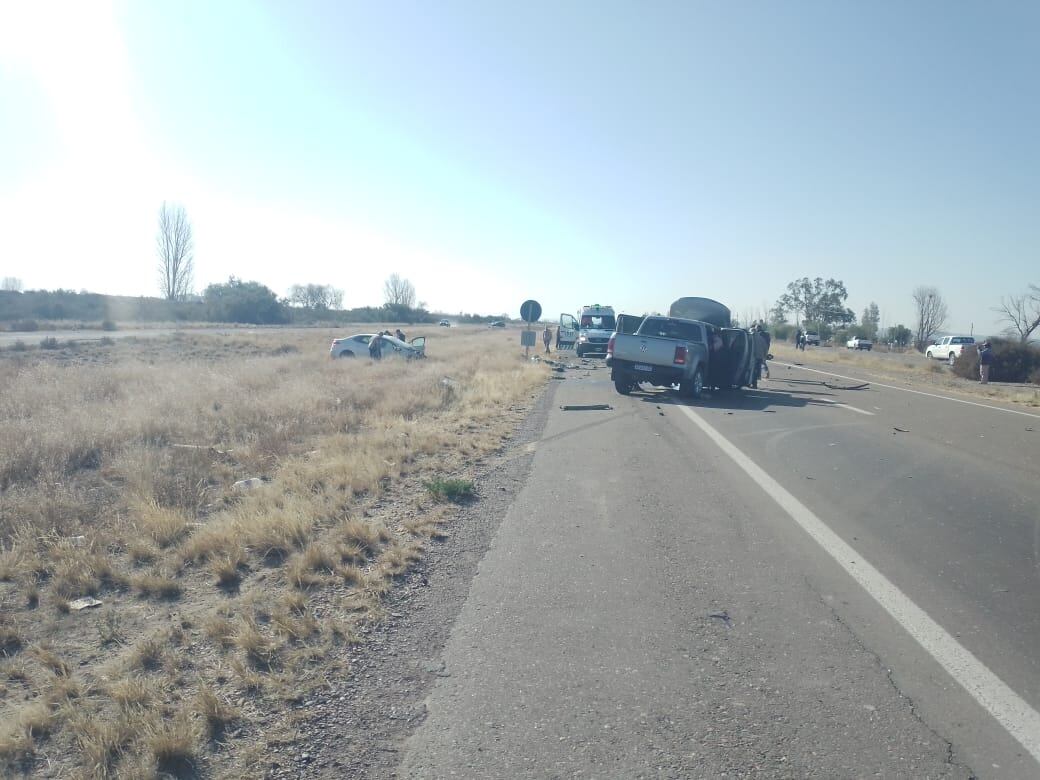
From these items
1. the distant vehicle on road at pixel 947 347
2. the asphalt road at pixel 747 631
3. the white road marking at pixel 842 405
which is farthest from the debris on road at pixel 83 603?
the distant vehicle on road at pixel 947 347

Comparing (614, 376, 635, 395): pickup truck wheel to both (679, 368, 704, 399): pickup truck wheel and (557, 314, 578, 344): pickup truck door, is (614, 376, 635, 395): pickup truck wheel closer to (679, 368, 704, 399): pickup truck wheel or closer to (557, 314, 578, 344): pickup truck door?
(679, 368, 704, 399): pickup truck wheel

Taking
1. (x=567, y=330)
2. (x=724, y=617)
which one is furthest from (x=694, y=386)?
(x=567, y=330)

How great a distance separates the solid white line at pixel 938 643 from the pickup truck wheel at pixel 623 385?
38.7 feet

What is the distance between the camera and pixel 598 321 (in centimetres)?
4278

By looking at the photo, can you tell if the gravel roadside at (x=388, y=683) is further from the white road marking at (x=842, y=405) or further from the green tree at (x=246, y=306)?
the green tree at (x=246, y=306)

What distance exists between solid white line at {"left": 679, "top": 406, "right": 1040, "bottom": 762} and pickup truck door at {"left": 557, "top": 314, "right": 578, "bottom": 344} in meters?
42.4

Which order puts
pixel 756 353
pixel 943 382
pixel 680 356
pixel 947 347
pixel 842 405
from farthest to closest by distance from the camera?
pixel 947 347 < pixel 943 382 < pixel 756 353 < pixel 842 405 < pixel 680 356

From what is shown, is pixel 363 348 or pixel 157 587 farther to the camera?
pixel 363 348

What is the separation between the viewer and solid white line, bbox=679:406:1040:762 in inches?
144

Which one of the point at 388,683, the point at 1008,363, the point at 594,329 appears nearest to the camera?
the point at 388,683

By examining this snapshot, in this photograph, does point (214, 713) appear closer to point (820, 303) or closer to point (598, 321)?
point (598, 321)

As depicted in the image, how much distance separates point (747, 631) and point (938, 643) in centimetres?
114

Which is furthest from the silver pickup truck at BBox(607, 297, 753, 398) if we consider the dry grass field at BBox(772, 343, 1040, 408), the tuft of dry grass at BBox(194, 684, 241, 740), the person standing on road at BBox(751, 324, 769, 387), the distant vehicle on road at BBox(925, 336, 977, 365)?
the distant vehicle on road at BBox(925, 336, 977, 365)

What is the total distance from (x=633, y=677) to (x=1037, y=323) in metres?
79.9
